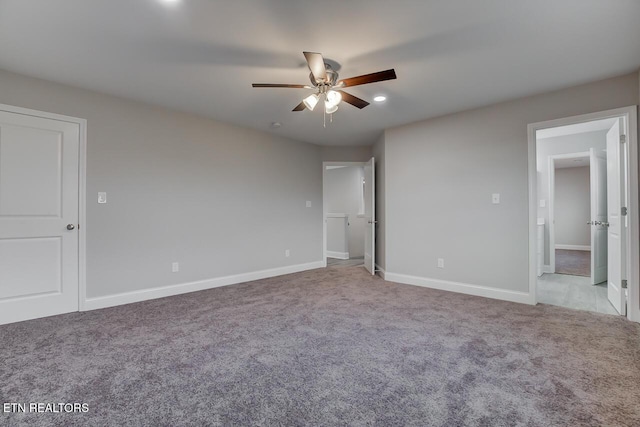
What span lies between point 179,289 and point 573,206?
34.4 feet

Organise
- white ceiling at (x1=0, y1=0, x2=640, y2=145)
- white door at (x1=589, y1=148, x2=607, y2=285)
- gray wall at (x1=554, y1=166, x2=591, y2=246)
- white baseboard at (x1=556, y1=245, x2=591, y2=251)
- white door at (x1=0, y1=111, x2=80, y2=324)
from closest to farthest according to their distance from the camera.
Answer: white ceiling at (x1=0, y1=0, x2=640, y2=145) < white door at (x1=0, y1=111, x2=80, y2=324) < white door at (x1=589, y1=148, x2=607, y2=285) < white baseboard at (x1=556, y1=245, x2=591, y2=251) < gray wall at (x1=554, y1=166, x2=591, y2=246)

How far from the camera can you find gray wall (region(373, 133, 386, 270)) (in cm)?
471

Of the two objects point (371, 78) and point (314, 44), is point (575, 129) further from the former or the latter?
point (314, 44)

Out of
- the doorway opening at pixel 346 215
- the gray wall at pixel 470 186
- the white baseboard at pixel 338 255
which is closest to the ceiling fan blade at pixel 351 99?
the gray wall at pixel 470 186

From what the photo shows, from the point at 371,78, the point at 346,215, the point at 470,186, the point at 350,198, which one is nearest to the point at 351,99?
the point at 371,78

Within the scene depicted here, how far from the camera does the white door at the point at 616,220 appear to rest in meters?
2.97

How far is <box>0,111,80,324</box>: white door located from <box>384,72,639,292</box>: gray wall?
391cm

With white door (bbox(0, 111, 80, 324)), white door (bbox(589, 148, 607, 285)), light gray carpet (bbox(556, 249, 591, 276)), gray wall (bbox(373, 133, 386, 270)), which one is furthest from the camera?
light gray carpet (bbox(556, 249, 591, 276))


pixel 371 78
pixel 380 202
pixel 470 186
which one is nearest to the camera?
pixel 371 78

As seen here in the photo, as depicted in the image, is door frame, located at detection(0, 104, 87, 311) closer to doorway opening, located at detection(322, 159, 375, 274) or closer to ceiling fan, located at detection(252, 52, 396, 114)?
ceiling fan, located at detection(252, 52, 396, 114)

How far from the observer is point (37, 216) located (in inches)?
114

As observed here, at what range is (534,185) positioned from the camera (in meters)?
3.36

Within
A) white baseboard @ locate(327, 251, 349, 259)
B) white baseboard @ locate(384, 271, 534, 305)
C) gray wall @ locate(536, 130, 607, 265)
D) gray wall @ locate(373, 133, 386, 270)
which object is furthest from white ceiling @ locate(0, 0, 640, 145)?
white baseboard @ locate(327, 251, 349, 259)

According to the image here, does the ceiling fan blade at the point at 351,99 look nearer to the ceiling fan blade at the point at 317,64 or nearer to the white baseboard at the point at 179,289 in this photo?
the ceiling fan blade at the point at 317,64
